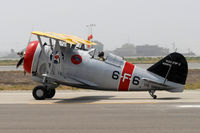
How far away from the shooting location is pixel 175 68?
15117 millimetres

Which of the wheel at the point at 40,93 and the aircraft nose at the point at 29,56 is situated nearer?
the wheel at the point at 40,93

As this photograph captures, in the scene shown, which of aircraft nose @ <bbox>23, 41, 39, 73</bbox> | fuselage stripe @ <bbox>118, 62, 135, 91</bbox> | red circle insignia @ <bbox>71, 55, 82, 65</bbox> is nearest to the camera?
fuselage stripe @ <bbox>118, 62, 135, 91</bbox>

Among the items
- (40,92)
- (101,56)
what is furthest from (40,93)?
(101,56)

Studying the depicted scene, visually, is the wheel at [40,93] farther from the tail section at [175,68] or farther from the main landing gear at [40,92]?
the tail section at [175,68]

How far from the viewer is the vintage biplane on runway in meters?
15.2

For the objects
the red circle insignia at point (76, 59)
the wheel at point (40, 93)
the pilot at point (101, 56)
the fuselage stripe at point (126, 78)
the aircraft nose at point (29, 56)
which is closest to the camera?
the fuselage stripe at point (126, 78)

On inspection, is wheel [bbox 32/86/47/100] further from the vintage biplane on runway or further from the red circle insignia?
the red circle insignia

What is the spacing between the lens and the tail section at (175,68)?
1504 cm

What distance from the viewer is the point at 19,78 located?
33.0 metres

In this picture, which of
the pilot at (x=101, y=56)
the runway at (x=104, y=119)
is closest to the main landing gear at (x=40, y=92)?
the pilot at (x=101, y=56)

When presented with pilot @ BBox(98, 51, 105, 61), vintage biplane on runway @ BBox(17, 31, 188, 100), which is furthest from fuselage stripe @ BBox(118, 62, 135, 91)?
pilot @ BBox(98, 51, 105, 61)

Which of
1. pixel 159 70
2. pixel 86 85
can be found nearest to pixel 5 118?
pixel 86 85

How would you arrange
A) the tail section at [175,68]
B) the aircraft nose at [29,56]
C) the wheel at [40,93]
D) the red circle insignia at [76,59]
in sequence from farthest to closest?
the aircraft nose at [29,56] → the red circle insignia at [76,59] → the wheel at [40,93] → the tail section at [175,68]

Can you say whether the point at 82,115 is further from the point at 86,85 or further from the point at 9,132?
the point at 86,85
